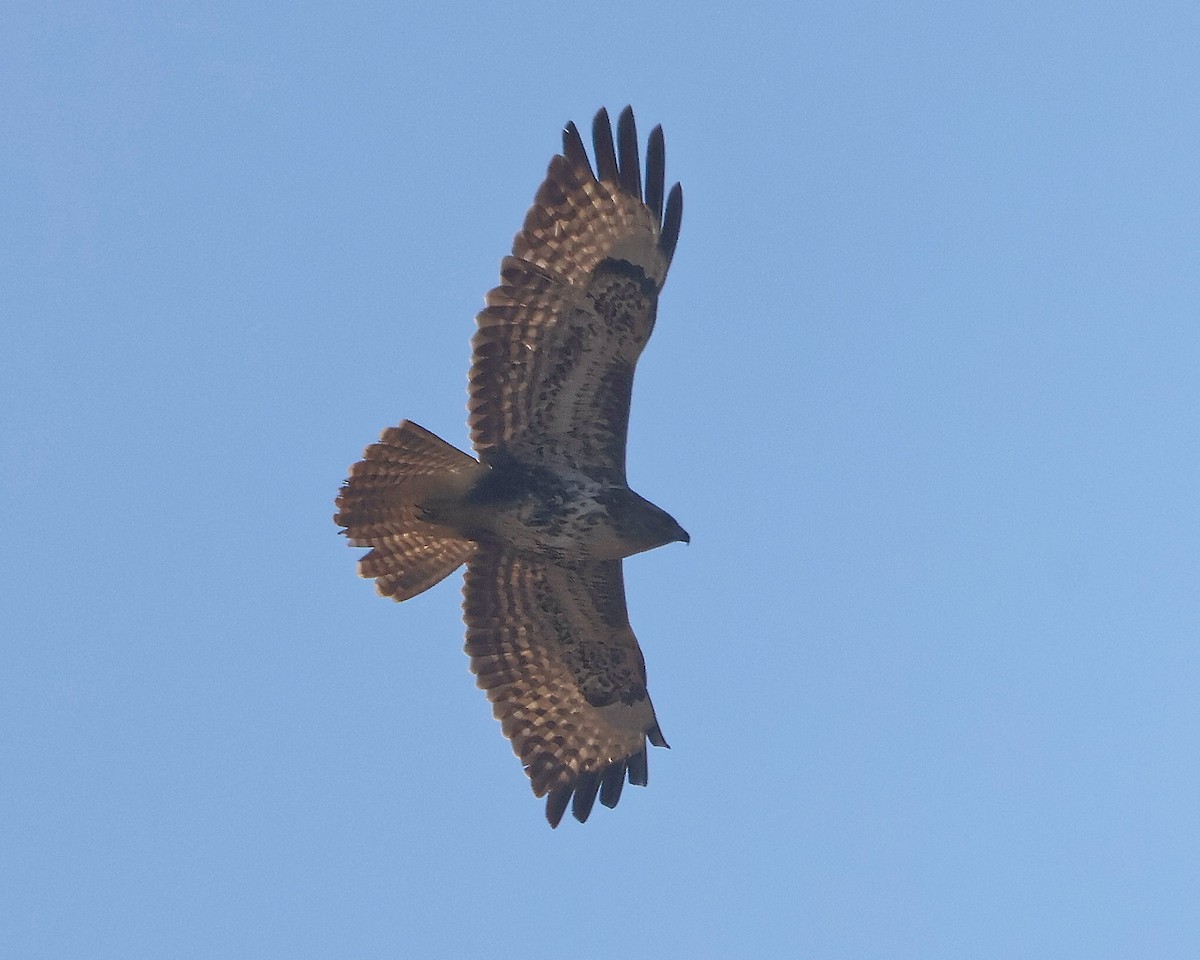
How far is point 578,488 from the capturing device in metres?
11.9

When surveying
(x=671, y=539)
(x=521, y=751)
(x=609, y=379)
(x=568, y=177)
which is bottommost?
(x=521, y=751)

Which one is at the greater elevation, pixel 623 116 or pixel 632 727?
pixel 623 116

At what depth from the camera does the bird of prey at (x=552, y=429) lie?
460 inches

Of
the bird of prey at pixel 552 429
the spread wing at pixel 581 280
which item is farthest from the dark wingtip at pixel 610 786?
the spread wing at pixel 581 280

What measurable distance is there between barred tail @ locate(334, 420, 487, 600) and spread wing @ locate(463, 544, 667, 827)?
0.33 metres

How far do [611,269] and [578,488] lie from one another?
1.40 meters

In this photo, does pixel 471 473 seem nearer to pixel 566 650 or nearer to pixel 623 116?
pixel 566 650

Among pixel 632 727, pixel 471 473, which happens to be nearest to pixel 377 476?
pixel 471 473

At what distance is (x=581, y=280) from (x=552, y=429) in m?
0.97

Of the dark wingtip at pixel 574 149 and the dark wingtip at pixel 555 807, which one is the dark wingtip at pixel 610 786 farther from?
the dark wingtip at pixel 574 149

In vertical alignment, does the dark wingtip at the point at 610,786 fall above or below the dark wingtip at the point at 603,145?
below

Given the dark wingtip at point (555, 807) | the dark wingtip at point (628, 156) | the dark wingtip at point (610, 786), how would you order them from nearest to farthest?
the dark wingtip at point (628, 156) → the dark wingtip at point (555, 807) → the dark wingtip at point (610, 786)

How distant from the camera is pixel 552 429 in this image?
11.9 m

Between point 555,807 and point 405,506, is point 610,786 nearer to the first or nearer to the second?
point 555,807
